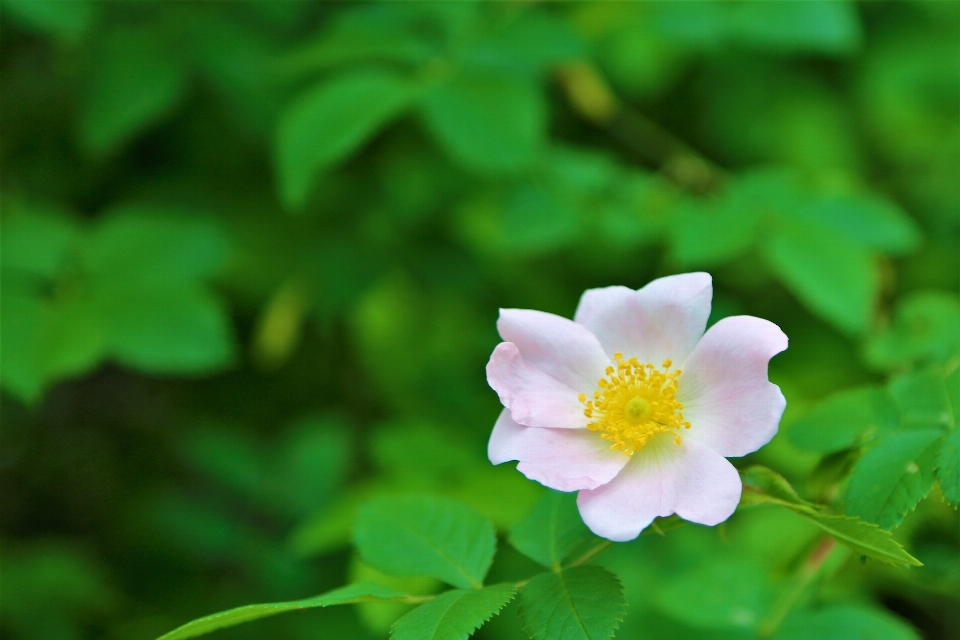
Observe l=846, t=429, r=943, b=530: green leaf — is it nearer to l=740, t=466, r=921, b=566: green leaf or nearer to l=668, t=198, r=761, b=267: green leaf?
l=740, t=466, r=921, b=566: green leaf

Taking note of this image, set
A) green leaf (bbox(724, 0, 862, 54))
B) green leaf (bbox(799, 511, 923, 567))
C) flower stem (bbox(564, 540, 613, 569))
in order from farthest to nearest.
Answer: green leaf (bbox(724, 0, 862, 54)) → flower stem (bbox(564, 540, 613, 569)) → green leaf (bbox(799, 511, 923, 567))

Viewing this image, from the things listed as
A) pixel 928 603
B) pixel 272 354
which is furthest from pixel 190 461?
pixel 928 603

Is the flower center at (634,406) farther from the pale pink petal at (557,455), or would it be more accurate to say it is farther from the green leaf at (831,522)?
the green leaf at (831,522)

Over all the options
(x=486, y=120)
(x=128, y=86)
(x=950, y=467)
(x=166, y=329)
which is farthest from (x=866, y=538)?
(x=128, y=86)

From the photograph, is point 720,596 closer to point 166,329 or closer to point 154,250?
point 166,329

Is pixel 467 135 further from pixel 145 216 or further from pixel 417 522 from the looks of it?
pixel 417 522

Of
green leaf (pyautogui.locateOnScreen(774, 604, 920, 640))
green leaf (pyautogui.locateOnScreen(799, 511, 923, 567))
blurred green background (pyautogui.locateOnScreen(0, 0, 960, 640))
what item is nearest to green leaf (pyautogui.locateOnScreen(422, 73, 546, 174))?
blurred green background (pyautogui.locateOnScreen(0, 0, 960, 640))

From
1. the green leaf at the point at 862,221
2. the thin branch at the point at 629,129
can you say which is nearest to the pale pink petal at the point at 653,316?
the green leaf at the point at 862,221
